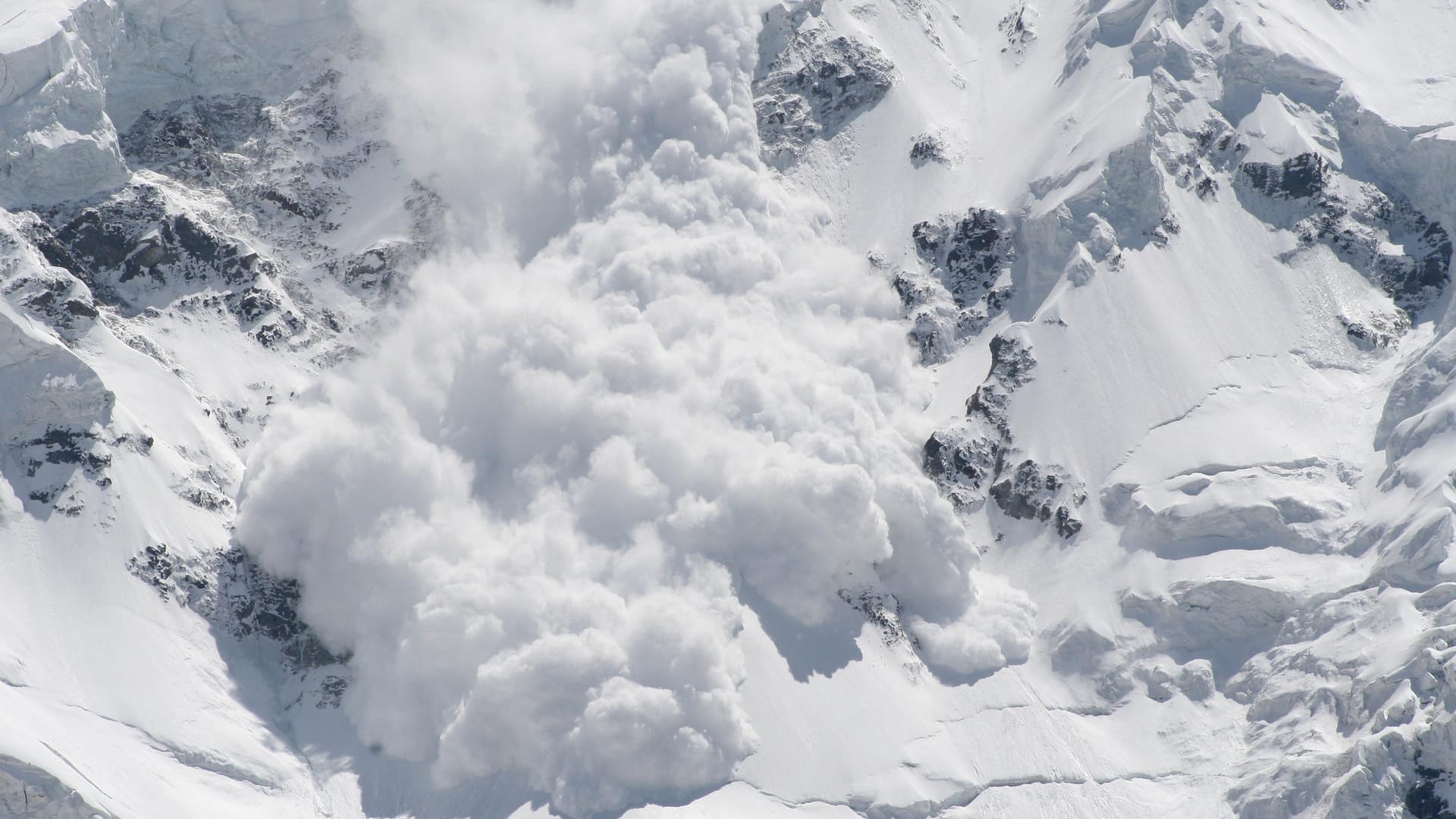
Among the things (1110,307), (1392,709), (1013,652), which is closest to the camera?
(1392,709)

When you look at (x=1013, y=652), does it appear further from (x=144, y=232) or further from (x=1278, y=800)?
(x=144, y=232)

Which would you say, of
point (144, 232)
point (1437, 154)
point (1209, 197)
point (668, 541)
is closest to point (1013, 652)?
point (668, 541)

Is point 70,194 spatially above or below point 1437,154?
below

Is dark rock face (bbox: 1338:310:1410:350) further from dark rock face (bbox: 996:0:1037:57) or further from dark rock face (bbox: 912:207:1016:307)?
dark rock face (bbox: 996:0:1037:57)

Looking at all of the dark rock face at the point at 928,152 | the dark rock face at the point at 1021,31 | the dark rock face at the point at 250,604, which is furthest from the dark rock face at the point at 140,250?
the dark rock face at the point at 1021,31

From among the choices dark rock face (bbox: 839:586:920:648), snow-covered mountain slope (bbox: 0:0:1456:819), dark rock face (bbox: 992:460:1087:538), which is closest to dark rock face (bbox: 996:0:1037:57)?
snow-covered mountain slope (bbox: 0:0:1456:819)

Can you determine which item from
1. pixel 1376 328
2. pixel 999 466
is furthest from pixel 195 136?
pixel 1376 328

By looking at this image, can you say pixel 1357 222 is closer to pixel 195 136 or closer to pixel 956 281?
pixel 956 281
